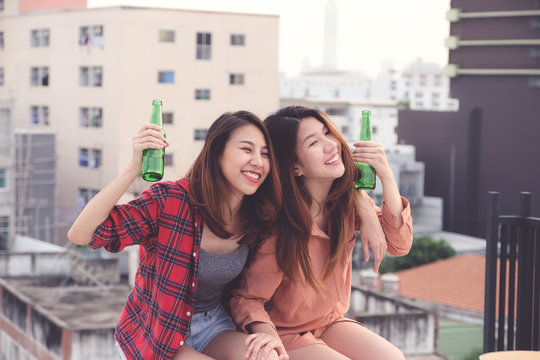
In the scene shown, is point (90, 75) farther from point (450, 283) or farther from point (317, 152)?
point (317, 152)

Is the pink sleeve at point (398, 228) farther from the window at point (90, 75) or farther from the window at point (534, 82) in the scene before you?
the window at point (534, 82)

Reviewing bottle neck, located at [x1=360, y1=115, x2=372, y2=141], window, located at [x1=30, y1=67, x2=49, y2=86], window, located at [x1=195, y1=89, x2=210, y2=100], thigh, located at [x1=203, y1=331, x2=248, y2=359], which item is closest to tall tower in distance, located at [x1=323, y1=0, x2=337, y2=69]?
window, located at [x1=30, y1=67, x2=49, y2=86]

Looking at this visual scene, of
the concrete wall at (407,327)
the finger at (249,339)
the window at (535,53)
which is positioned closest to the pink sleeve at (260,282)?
the finger at (249,339)

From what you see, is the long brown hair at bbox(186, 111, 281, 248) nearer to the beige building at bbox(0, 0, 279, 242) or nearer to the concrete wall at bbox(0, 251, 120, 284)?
the concrete wall at bbox(0, 251, 120, 284)

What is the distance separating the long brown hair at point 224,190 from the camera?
221 cm

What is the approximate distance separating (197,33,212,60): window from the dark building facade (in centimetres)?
873

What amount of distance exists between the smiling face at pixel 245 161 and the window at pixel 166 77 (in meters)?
24.1

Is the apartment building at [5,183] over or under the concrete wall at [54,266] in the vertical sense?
over

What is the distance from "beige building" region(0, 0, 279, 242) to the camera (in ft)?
83.6

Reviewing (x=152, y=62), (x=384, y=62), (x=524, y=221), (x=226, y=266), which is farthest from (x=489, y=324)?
(x=384, y=62)

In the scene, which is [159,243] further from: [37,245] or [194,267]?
[37,245]

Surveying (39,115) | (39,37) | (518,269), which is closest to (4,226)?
(39,115)

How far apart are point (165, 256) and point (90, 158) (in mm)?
24234

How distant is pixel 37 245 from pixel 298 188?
17.6m
